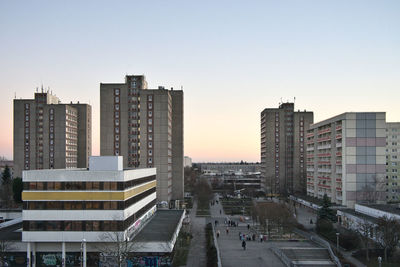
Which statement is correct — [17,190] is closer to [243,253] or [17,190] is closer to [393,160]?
[243,253]

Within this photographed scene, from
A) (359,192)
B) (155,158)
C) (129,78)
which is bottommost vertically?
(359,192)

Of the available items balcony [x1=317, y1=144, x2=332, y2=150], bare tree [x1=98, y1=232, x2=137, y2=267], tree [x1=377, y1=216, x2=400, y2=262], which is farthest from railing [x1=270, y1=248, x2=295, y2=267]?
balcony [x1=317, y1=144, x2=332, y2=150]

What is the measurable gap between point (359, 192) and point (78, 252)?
182ft

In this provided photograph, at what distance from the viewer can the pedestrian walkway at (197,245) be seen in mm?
45062

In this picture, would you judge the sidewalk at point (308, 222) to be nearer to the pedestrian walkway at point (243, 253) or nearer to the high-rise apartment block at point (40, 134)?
the pedestrian walkway at point (243, 253)

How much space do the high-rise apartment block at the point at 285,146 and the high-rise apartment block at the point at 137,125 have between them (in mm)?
50894

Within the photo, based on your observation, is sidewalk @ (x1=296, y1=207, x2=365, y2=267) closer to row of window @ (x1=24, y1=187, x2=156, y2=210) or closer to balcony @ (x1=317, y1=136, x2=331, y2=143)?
balcony @ (x1=317, y1=136, x2=331, y2=143)

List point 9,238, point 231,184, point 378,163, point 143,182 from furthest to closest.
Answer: point 231,184 → point 378,163 → point 143,182 → point 9,238

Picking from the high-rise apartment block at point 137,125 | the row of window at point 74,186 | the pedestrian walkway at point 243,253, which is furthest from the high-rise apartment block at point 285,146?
the row of window at point 74,186

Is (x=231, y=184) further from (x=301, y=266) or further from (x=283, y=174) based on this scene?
(x=301, y=266)

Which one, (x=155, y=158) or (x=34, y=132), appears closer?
(x=155, y=158)

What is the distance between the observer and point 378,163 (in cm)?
7481

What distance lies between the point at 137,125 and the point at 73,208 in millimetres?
52381

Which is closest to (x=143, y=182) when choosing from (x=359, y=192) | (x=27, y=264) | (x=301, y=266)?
(x=27, y=264)
